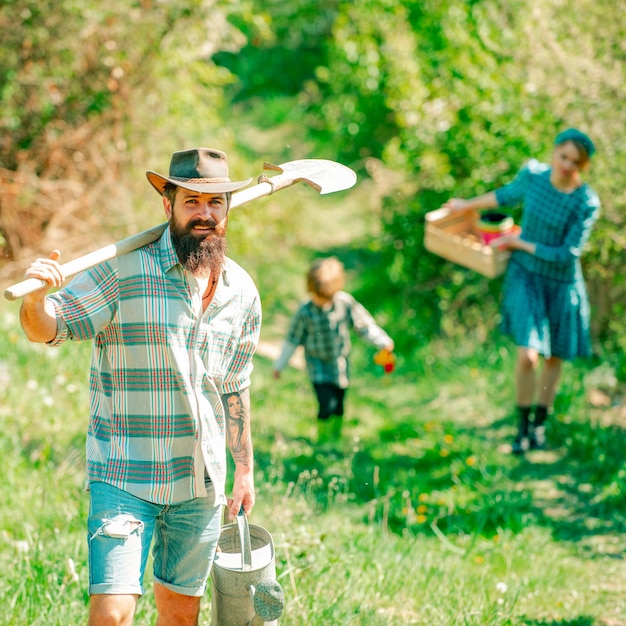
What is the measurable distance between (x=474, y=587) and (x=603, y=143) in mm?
3235

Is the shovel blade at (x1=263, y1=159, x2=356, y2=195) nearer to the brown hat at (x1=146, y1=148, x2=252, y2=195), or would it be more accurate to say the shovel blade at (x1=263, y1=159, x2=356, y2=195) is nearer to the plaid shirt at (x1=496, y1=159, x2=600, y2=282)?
the brown hat at (x1=146, y1=148, x2=252, y2=195)

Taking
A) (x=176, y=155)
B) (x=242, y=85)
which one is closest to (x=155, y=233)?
(x=176, y=155)

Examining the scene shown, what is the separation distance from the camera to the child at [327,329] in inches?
203

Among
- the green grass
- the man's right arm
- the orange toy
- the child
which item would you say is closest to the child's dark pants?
the child

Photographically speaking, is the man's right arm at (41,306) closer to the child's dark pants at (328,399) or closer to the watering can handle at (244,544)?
the watering can handle at (244,544)

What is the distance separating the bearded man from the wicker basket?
2.62 meters

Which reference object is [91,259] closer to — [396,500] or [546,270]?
[396,500]

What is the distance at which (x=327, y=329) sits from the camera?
17.3ft

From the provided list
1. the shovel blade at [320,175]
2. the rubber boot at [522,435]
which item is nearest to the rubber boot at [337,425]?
the rubber boot at [522,435]

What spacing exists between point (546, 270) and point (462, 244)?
0.52m

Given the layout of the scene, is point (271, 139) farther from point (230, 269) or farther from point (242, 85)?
point (230, 269)

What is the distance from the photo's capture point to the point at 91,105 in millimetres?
7973

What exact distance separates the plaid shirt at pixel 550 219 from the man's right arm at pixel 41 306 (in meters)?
3.18

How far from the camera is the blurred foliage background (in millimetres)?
5801
